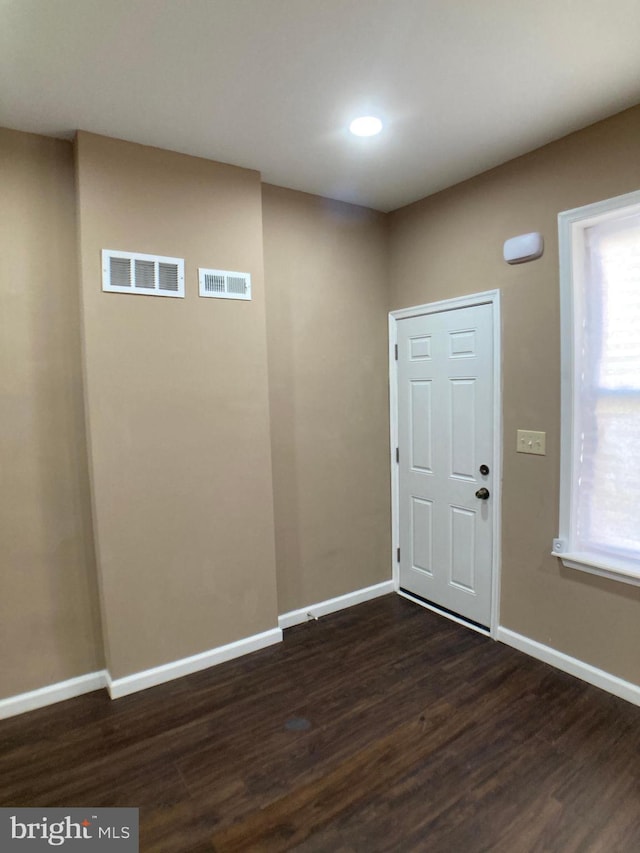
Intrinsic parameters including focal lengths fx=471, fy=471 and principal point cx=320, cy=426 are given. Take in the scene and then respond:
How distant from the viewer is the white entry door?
288 centimetres

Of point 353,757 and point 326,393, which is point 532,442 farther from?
point 353,757

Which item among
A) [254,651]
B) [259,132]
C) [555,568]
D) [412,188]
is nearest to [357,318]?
[412,188]

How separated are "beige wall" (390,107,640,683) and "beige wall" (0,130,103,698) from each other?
2.26 metres

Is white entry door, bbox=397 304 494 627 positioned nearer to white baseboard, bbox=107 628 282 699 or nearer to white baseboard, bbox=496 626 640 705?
white baseboard, bbox=496 626 640 705

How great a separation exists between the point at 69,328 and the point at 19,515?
95 centimetres

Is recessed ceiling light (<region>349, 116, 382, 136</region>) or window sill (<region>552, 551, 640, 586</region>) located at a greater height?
recessed ceiling light (<region>349, 116, 382, 136</region>)

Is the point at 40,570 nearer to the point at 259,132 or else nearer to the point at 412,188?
the point at 259,132

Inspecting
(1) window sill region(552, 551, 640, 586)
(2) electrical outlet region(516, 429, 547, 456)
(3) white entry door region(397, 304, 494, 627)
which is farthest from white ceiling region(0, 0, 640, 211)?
(1) window sill region(552, 551, 640, 586)

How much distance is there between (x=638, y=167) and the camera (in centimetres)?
212

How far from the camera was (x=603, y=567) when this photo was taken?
230 cm

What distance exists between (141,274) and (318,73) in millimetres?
1213

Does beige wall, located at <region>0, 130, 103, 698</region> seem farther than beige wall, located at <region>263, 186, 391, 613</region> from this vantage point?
No

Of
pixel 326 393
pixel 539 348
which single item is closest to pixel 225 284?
pixel 326 393

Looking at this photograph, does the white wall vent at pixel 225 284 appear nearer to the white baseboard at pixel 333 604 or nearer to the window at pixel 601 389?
the window at pixel 601 389
